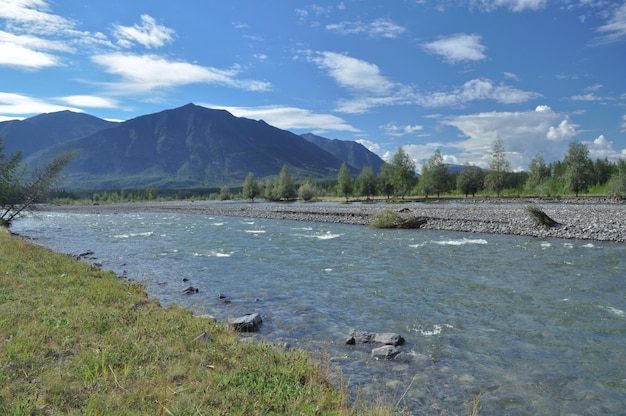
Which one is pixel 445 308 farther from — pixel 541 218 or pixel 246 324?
pixel 541 218

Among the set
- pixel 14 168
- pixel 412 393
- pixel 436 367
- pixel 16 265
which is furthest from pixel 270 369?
pixel 14 168

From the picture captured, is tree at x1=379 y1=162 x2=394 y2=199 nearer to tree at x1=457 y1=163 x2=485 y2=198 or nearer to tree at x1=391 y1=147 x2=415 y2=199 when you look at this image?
tree at x1=391 y1=147 x2=415 y2=199

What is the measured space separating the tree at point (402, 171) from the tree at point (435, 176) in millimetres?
5458

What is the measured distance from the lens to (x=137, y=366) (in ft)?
25.1

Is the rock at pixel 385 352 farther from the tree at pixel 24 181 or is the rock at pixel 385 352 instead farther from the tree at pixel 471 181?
the tree at pixel 471 181

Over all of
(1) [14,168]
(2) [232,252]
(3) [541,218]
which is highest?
(1) [14,168]

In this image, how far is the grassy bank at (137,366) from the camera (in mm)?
6227

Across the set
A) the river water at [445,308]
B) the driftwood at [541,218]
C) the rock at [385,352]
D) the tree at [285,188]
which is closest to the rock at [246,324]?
the river water at [445,308]

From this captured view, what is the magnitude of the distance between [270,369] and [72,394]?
11.8 feet

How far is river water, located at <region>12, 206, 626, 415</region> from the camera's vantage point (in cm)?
845

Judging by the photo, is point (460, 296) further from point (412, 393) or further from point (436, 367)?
point (412, 393)

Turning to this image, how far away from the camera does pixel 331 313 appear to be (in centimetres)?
1402

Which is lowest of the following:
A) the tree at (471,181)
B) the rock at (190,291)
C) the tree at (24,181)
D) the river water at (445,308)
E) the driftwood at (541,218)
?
the rock at (190,291)

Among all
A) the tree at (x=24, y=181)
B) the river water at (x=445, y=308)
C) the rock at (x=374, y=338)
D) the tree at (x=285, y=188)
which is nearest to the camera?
the river water at (x=445, y=308)
